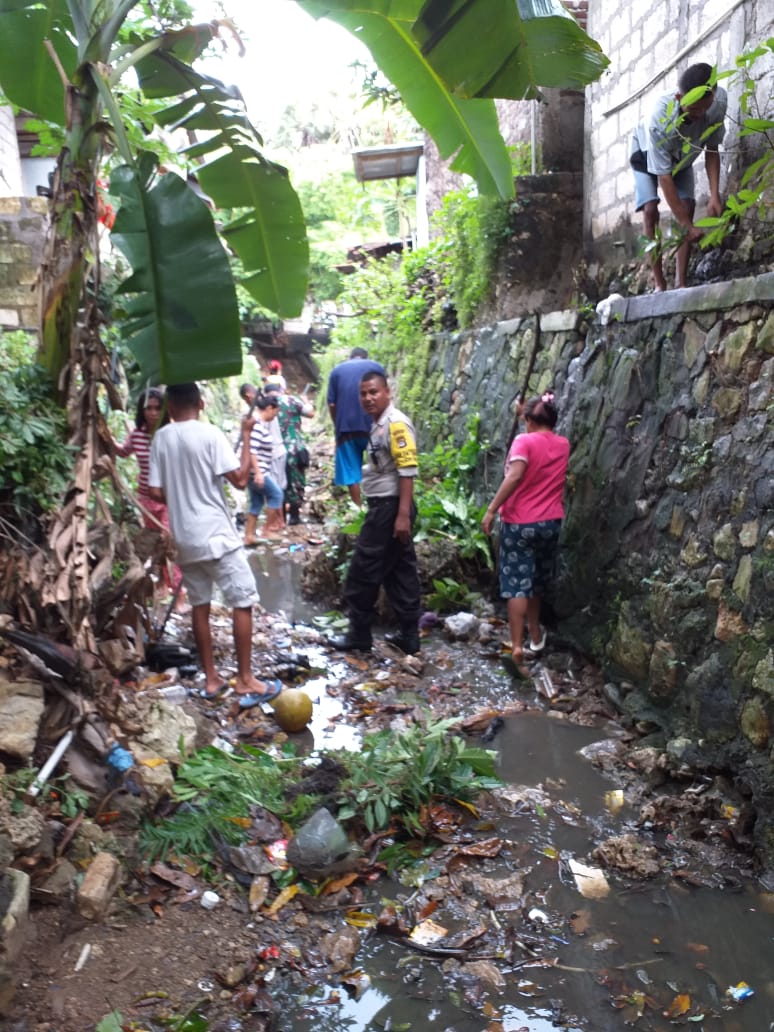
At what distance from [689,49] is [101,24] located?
3773mm

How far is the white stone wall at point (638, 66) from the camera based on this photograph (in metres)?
4.70

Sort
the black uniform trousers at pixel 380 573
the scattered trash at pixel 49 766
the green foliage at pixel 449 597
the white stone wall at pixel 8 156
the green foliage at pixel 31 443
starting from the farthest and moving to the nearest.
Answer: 1. the white stone wall at pixel 8 156
2. the green foliage at pixel 449 597
3. the black uniform trousers at pixel 380 573
4. the green foliage at pixel 31 443
5. the scattered trash at pixel 49 766

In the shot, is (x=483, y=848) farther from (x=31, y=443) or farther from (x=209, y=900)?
(x=31, y=443)

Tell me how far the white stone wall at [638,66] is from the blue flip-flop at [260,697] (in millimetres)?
3830

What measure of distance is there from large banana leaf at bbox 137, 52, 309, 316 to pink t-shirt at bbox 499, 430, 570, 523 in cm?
168

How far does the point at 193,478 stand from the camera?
14.6ft

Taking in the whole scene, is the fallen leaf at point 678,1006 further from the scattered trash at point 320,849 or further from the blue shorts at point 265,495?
the blue shorts at point 265,495

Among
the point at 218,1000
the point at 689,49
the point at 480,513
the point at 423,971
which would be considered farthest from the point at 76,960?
the point at 689,49

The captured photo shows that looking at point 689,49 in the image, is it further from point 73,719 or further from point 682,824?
point 73,719

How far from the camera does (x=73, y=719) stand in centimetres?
317

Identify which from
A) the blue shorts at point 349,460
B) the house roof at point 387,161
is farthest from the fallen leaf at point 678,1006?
the house roof at point 387,161

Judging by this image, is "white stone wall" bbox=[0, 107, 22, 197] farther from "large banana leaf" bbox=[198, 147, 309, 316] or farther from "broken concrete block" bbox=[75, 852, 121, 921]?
"broken concrete block" bbox=[75, 852, 121, 921]

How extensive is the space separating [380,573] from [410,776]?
2.20 m

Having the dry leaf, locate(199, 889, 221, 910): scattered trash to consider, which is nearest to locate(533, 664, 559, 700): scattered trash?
the dry leaf
